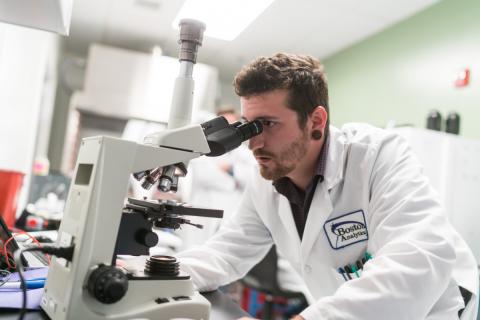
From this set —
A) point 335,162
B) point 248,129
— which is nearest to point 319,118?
point 335,162

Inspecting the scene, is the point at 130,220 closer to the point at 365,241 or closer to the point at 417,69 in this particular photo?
the point at 365,241

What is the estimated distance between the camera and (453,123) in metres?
2.50

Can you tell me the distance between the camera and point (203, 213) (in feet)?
2.81

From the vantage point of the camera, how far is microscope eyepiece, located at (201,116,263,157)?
2.87 feet

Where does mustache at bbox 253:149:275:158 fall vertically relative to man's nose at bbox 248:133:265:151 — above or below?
below

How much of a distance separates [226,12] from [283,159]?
4.84 feet

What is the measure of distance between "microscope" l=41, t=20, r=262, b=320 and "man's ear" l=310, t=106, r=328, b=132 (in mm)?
418

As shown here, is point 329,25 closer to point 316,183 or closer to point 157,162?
point 316,183

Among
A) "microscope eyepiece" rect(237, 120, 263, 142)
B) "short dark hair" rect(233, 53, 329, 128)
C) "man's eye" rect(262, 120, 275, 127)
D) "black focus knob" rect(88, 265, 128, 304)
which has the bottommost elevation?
"black focus knob" rect(88, 265, 128, 304)

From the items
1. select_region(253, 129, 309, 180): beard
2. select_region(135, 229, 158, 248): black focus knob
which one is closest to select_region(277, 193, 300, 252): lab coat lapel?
select_region(253, 129, 309, 180): beard

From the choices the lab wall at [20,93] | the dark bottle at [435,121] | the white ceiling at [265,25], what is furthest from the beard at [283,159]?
the white ceiling at [265,25]

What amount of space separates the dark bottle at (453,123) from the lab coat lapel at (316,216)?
1.68 metres

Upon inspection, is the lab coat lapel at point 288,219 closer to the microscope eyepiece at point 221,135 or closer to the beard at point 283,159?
the beard at point 283,159

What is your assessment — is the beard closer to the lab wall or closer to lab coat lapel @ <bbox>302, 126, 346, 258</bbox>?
lab coat lapel @ <bbox>302, 126, 346, 258</bbox>
